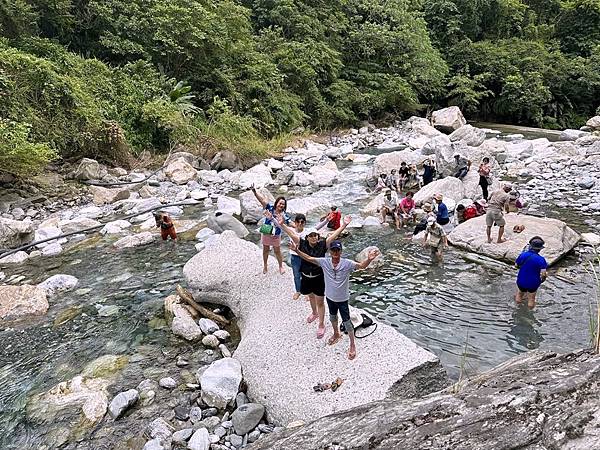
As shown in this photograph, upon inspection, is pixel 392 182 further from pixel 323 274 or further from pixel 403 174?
pixel 323 274

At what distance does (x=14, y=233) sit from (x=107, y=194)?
4.30 meters

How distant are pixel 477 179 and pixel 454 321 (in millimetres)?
9134

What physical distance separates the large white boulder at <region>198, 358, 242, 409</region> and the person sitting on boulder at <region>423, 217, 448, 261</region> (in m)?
5.67

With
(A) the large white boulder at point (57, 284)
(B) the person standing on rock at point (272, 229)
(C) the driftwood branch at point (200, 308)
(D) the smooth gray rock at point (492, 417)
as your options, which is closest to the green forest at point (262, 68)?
(A) the large white boulder at point (57, 284)

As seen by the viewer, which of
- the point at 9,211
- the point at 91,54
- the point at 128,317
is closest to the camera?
the point at 128,317

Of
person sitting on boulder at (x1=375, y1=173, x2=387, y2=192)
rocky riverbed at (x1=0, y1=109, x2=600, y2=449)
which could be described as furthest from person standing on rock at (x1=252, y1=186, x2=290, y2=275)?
person sitting on boulder at (x1=375, y1=173, x2=387, y2=192)

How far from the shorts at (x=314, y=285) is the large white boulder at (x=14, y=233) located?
348 inches

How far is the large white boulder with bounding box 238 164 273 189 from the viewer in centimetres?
1742

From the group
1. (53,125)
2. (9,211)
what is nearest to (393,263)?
(9,211)

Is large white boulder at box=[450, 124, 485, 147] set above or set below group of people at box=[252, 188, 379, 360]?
below

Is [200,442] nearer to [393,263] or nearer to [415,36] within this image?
[393,263]

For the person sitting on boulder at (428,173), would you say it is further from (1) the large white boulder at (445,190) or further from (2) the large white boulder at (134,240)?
(2) the large white boulder at (134,240)

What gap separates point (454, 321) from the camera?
24.2ft

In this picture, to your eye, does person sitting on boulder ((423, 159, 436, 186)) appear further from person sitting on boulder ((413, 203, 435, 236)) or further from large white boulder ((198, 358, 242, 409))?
large white boulder ((198, 358, 242, 409))
